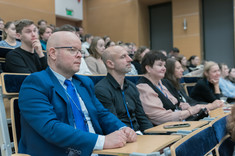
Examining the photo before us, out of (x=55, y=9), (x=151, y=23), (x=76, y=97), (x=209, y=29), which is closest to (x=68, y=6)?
(x=55, y=9)

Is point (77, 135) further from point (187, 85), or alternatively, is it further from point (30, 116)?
point (187, 85)

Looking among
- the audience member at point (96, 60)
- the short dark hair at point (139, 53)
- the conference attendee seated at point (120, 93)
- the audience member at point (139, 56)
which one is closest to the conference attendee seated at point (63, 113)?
the conference attendee seated at point (120, 93)

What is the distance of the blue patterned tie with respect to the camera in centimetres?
133

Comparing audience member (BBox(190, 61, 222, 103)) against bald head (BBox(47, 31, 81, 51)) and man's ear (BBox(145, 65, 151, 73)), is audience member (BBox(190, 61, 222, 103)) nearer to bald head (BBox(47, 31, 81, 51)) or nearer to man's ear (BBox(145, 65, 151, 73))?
man's ear (BBox(145, 65, 151, 73))

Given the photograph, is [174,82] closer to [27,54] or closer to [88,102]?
[27,54]

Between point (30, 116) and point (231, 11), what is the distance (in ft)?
24.0

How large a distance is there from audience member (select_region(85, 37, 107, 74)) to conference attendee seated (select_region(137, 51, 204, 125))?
0.95m

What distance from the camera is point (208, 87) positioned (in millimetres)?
3492

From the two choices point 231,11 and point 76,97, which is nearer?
point 76,97

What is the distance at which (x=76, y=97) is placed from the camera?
139cm

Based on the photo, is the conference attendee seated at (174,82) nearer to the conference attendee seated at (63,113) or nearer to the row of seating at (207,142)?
the row of seating at (207,142)

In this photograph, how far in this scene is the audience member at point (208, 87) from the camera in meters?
3.47

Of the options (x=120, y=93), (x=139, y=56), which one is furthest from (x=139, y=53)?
(x=120, y=93)

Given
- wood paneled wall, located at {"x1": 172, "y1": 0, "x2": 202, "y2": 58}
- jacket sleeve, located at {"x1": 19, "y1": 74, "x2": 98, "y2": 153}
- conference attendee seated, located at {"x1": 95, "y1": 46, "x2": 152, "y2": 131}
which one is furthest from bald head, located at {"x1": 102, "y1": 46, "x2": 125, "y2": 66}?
wood paneled wall, located at {"x1": 172, "y1": 0, "x2": 202, "y2": 58}
